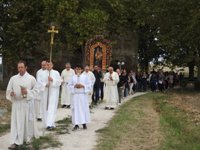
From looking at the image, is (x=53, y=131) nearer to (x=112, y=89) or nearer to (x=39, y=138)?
(x=39, y=138)

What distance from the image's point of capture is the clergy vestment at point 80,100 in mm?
14789

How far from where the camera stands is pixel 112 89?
72.8 ft

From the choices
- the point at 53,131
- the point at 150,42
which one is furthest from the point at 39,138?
the point at 150,42

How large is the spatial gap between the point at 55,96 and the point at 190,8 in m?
23.1

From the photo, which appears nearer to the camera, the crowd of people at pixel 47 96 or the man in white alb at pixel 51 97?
the crowd of people at pixel 47 96

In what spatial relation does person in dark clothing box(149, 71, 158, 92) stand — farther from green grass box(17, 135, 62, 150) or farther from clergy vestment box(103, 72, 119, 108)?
green grass box(17, 135, 62, 150)

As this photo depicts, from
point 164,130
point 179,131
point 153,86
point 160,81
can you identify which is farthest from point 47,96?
point 153,86

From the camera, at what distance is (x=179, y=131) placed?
15492 mm

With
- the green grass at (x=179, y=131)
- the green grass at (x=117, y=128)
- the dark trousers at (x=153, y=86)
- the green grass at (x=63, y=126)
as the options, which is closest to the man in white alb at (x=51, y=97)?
the green grass at (x=63, y=126)

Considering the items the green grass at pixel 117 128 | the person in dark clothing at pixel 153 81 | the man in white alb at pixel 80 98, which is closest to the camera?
the green grass at pixel 117 128

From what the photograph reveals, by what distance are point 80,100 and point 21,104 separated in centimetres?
389

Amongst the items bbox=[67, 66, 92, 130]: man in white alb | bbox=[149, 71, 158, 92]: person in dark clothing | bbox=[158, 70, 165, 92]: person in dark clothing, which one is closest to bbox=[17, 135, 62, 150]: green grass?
bbox=[67, 66, 92, 130]: man in white alb

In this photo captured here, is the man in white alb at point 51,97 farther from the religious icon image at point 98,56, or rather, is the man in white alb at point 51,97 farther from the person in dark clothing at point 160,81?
the person in dark clothing at point 160,81

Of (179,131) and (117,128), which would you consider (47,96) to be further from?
(179,131)
